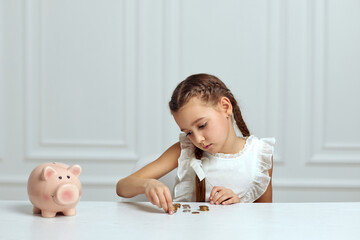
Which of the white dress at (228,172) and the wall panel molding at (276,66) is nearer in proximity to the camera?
the white dress at (228,172)

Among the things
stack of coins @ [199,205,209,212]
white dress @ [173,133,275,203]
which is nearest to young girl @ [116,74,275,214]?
white dress @ [173,133,275,203]

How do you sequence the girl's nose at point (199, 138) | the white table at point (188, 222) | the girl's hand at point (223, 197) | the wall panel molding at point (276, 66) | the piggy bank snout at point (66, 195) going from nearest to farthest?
the white table at point (188, 222)
the piggy bank snout at point (66, 195)
the girl's hand at point (223, 197)
the girl's nose at point (199, 138)
the wall panel molding at point (276, 66)

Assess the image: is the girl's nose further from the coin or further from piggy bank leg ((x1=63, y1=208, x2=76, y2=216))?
piggy bank leg ((x1=63, y1=208, x2=76, y2=216))

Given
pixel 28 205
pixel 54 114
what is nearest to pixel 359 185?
pixel 54 114

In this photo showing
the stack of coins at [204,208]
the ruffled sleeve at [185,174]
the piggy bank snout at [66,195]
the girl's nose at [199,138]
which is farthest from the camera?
the ruffled sleeve at [185,174]

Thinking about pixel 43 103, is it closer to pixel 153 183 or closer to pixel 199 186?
pixel 199 186

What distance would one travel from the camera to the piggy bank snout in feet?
3.14

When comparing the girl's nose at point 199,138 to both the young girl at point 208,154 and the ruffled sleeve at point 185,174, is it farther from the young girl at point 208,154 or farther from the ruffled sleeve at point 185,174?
the ruffled sleeve at point 185,174

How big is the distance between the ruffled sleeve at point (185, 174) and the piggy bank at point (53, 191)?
0.54 metres

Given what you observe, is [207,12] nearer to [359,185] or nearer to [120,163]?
[120,163]

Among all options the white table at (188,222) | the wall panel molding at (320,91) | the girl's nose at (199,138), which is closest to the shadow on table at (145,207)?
the white table at (188,222)

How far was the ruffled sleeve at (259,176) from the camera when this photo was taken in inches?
60.1

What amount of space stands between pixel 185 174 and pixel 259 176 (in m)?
0.25

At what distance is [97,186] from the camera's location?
2545 millimetres
